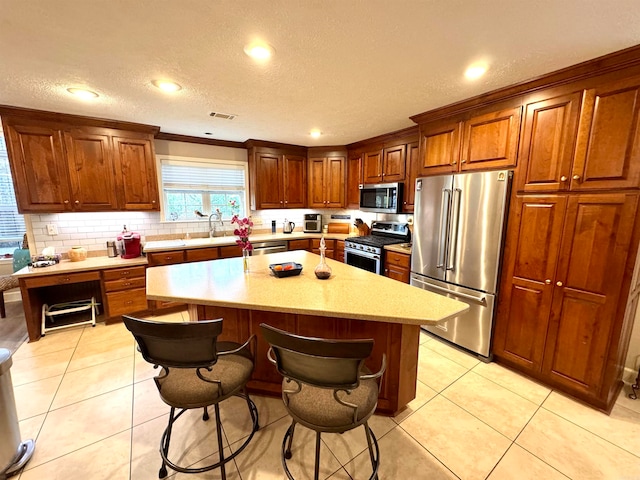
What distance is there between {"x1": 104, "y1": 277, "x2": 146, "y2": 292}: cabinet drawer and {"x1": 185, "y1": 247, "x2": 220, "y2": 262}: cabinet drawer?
60 cm

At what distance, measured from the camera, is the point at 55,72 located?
6.45 feet

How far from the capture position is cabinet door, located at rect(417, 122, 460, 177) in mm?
2654

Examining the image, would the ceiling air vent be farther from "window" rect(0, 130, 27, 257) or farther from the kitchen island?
"window" rect(0, 130, 27, 257)

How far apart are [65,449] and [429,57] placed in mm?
3404

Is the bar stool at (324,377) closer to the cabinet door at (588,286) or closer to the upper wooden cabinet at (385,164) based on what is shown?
the cabinet door at (588,286)

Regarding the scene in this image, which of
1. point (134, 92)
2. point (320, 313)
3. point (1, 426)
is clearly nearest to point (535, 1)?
point (320, 313)

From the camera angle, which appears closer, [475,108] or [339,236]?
[475,108]

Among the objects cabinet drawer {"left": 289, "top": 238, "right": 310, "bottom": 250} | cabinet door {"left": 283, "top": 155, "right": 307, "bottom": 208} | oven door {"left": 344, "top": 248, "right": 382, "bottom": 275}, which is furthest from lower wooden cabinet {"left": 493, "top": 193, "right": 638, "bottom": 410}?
cabinet door {"left": 283, "top": 155, "right": 307, "bottom": 208}

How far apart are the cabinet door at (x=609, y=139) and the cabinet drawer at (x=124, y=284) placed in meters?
4.45

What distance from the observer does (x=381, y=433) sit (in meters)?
1.75

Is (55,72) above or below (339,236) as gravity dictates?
above

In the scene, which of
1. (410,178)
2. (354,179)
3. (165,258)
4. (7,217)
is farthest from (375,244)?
(7,217)

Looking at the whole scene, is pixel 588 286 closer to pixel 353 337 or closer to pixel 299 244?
pixel 353 337

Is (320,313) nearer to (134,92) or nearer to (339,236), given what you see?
(134,92)
